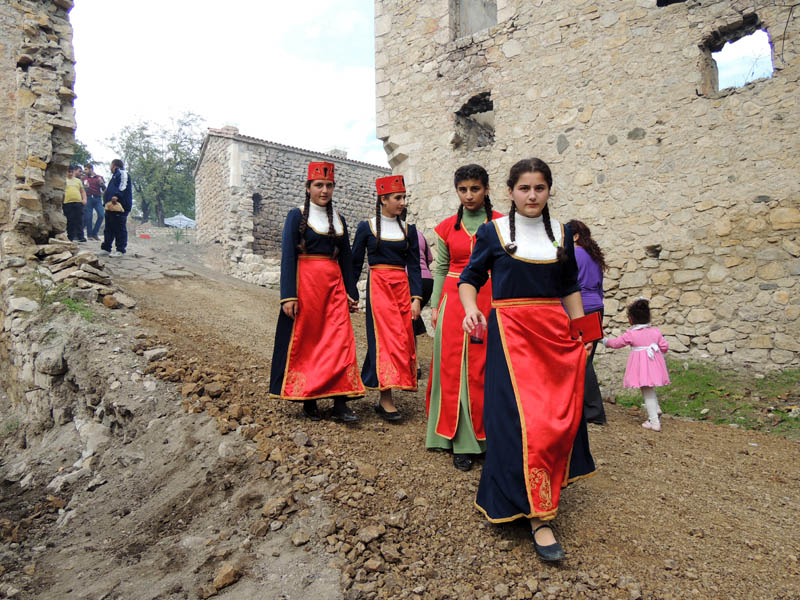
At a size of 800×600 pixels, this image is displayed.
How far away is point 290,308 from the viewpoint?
12.2 feet

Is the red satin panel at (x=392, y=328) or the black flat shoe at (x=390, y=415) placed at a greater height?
the red satin panel at (x=392, y=328)

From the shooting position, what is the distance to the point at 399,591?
208 cm

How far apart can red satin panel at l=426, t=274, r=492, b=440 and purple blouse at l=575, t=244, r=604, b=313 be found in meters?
1.35

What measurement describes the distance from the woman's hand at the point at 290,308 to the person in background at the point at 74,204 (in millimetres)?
7649

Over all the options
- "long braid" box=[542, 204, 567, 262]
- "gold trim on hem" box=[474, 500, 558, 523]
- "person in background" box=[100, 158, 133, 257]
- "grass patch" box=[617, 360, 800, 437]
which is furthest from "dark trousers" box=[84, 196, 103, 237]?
"gold trim on hem" box=[474, 500, 558, 523]

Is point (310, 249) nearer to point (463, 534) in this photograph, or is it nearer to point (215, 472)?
point (215, 472)

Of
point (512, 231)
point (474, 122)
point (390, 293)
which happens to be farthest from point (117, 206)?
point (512, 231)

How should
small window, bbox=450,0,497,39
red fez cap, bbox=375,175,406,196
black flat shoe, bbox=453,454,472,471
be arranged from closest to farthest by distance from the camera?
1. black flat shoe, bbox=453,454,472,471
2. red fez cap, bbox=375,175,406,196
3. small window, bbox=450,0,497,39

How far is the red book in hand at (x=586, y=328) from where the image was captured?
8.31ft

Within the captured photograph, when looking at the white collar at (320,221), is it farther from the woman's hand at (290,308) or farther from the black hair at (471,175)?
the black hair at (471,175)

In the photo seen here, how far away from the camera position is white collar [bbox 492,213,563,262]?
2476mm

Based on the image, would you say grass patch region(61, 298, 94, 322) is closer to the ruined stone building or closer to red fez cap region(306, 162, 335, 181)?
red fez cap region(306, 162, 335, 181)

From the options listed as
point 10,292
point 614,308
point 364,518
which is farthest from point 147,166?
point 364,518

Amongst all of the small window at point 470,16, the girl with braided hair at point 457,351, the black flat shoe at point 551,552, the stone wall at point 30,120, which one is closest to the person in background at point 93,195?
the stone wall at point 30,120
